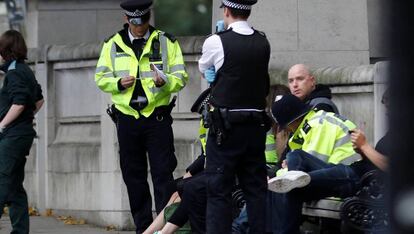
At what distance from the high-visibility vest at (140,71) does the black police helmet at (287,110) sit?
1.00 meters

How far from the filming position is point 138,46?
754cm

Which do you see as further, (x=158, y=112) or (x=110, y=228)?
(x=110, y=228)

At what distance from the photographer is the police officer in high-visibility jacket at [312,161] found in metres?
6.32

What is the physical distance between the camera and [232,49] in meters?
5.91

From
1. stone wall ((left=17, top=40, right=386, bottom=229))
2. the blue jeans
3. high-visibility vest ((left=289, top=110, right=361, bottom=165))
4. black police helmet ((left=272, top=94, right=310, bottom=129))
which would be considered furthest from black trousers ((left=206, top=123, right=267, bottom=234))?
stone wall ((left=17, top=40, right=386, bottom=229))

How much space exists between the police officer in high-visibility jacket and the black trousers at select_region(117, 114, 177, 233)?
1072 mm

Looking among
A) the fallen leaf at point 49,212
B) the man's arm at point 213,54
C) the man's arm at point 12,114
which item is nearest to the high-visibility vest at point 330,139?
the man's arm at point 213,54

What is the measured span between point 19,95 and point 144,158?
119 cm

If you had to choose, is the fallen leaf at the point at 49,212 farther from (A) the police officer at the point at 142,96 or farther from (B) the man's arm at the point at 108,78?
(B) the man's arm at the point at 108,78

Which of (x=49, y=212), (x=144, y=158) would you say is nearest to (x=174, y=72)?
(x=144, y=158)

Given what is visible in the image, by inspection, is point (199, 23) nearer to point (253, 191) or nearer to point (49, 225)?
point (49, 225)

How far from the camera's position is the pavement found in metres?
9.52

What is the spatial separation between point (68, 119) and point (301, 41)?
3078 millimetres

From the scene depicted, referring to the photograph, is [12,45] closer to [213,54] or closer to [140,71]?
[140,71]
